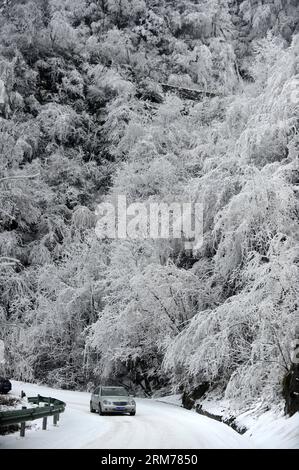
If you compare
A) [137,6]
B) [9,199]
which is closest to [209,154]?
[9,199]

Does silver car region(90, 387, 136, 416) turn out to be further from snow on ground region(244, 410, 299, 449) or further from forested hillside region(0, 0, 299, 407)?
snow on ground region(244, 410, 299, 449)

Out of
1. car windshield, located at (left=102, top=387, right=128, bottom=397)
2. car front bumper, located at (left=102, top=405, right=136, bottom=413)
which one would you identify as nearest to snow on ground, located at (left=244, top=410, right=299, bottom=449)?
car front bumper, located at (left=102, top=405, right=136, bottom=413)

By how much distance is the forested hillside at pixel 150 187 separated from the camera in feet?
55.8

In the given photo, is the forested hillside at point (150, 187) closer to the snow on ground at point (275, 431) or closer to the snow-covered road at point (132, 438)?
the snow on ground at point (275, 431)

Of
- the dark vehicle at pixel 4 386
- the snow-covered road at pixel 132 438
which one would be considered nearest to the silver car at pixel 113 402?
the snow-covered road at pixel 132 438

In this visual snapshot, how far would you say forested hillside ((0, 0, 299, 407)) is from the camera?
17.0 meters

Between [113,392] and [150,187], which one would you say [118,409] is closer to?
[113,392]

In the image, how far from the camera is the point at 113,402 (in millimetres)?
16609

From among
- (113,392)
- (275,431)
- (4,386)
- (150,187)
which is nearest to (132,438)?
(275,431)

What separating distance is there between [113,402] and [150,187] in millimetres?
16735

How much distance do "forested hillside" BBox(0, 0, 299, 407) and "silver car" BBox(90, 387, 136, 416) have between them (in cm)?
215

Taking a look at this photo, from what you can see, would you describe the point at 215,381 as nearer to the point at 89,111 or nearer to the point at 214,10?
the point at 89,111

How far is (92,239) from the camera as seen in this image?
31.5 meters
